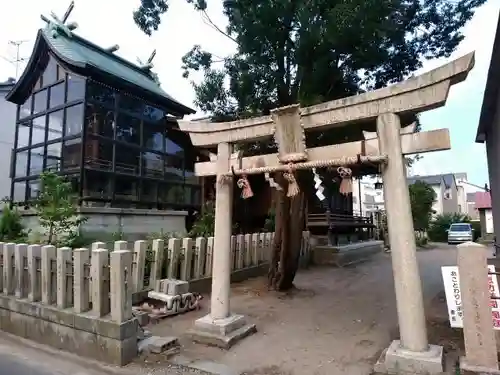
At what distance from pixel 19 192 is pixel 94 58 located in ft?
17.5

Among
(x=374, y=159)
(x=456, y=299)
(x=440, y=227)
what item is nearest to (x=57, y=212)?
(x=374, y=159)

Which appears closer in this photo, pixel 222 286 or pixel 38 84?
pixel 222 286

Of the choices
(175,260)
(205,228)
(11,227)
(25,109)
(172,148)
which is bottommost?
(175,260)

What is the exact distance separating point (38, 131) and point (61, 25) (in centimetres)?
377

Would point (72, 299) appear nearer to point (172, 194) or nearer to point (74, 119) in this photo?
point (74, 119)

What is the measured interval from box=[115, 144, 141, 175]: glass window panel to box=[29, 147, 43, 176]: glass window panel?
261 cm

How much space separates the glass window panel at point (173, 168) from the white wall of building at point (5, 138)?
361 inches

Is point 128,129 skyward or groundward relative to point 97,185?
skyward

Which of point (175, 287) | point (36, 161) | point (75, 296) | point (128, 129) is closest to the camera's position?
point (75, 296)

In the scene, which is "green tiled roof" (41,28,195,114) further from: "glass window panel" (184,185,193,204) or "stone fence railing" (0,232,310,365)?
"stone fence railing" (0,232,310,365)

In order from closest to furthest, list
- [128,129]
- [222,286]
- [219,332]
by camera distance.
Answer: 1. [219,332]
2. [222,286]
3. [128,129]

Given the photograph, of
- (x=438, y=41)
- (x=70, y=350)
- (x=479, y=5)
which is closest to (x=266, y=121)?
(x=70, y=350)

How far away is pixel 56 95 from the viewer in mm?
11531

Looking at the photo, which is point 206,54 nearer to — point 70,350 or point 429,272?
point 70,350
